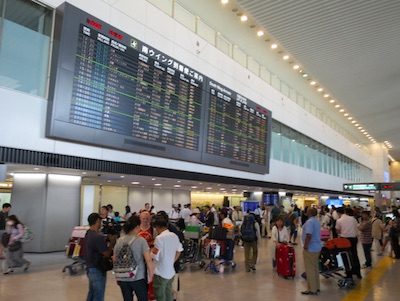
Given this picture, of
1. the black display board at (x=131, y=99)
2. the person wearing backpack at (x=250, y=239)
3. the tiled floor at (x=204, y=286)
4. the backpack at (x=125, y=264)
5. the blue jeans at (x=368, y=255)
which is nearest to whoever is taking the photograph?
the backpack at (x=125, y=264)

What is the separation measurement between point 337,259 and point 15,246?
7419 millimetres

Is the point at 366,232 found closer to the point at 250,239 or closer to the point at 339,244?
the point at 339,244

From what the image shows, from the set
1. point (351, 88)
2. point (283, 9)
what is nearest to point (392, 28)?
point (283, 9)

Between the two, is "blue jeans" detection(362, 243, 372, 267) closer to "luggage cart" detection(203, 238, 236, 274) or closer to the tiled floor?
the tiled floor

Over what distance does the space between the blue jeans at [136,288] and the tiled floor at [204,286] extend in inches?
84.6

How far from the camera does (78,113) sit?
8.21 metres

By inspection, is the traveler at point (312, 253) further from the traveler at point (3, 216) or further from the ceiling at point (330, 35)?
the traveler at point (3, 216)

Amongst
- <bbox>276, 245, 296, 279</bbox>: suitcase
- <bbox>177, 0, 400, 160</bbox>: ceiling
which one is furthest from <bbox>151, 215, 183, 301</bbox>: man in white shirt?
<bbox>177, 0, 400, 160</bbox>: ceiling

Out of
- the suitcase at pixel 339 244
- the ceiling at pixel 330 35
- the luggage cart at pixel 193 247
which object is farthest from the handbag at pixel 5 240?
the ceiling at pixel 330 35

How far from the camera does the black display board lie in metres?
8.00

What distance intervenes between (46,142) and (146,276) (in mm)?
5251

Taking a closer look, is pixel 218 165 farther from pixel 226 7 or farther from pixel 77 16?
pixel 77 16

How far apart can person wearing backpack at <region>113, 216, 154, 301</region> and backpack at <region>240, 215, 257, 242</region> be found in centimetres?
499

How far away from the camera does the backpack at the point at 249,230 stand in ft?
28.2
